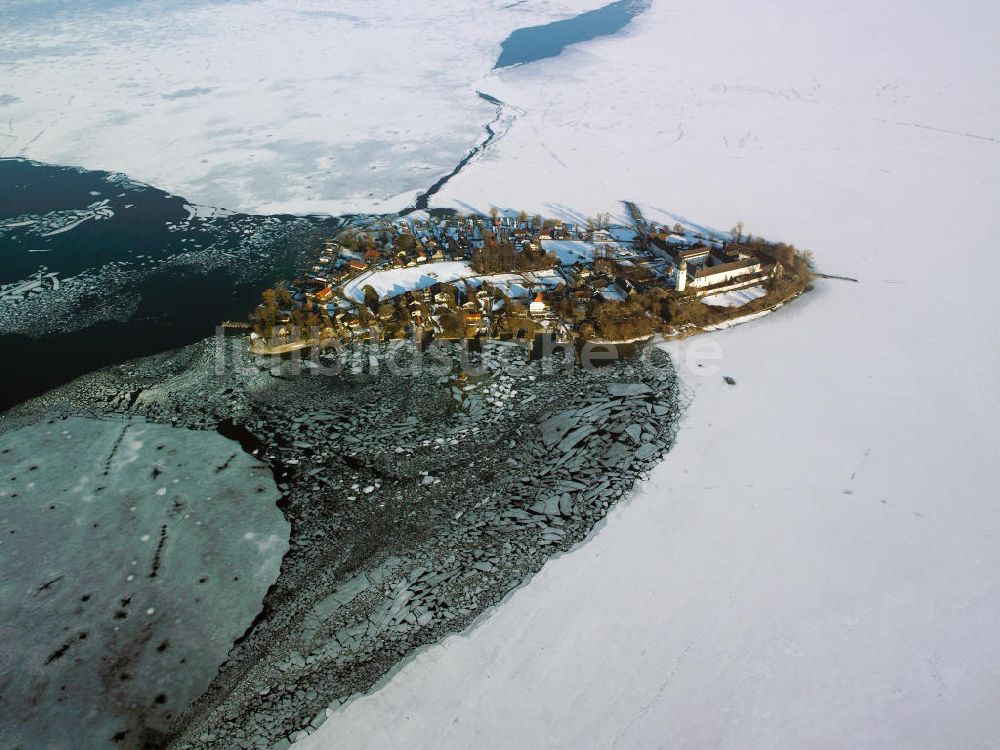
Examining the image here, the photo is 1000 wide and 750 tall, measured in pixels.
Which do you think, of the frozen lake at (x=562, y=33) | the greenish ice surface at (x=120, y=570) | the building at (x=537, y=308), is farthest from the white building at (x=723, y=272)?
the frozen lake at (x=562, y=33)

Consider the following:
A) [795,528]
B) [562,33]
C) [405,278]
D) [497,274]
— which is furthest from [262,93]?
[795,528]

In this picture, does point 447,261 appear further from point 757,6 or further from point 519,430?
point 757,6

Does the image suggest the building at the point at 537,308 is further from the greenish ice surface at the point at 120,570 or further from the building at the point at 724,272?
the greenish ice surface at the point at 120,570

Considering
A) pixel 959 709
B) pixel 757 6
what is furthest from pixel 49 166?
pixel 757 6

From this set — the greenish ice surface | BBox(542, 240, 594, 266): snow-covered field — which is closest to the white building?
BBox(542, 240, 594, 266): snow-covered field

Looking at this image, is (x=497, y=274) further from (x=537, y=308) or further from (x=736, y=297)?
(x=736, y=297)

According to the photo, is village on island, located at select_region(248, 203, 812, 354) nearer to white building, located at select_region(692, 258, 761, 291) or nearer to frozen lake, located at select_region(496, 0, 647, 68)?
white building, located at select_region(692, 258, 761, 291)
